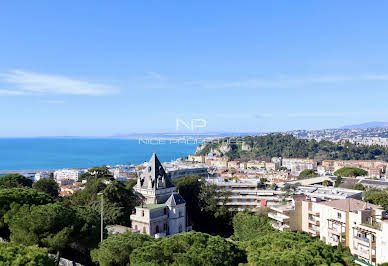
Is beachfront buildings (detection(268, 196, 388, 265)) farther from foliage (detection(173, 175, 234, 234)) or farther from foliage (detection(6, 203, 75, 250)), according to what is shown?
foliage (detection(6, 203, 75, 250))

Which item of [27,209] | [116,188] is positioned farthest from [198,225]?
[27,209]

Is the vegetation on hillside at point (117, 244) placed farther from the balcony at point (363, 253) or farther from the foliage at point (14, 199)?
the balcony at point (363, 253)

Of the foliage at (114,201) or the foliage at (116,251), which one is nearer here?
the foliage at (116,251)

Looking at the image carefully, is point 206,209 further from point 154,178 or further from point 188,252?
point 188,252

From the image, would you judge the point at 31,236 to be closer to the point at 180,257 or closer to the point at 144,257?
the point at 144,257

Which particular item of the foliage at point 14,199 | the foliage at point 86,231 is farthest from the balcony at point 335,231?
the foliage at point 14,199

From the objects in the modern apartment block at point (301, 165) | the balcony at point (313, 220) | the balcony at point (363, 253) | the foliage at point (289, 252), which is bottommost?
the modern apartment block at point (301, 165)

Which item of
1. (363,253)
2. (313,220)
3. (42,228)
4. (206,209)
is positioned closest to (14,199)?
(42,228)
